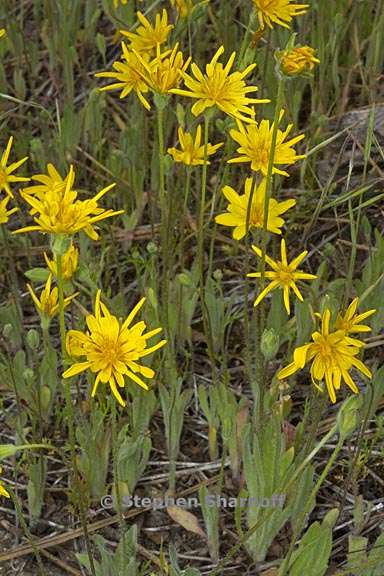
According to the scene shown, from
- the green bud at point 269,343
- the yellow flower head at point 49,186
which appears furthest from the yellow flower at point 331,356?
the yellow flower head at point 49,186

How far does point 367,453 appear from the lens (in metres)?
2.02

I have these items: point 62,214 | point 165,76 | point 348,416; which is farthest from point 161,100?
point 348,416

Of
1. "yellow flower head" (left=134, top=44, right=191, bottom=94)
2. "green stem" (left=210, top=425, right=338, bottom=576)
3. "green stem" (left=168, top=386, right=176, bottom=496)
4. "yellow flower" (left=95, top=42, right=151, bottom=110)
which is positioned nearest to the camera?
"green stem" (left=210, top=425, right=338, bottom=576)

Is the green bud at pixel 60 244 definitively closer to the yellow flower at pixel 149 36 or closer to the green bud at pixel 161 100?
the green bud at pixel 161 100

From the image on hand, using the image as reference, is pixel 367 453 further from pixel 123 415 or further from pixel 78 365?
pixel 78 365

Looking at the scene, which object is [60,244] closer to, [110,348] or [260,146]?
[110,348]

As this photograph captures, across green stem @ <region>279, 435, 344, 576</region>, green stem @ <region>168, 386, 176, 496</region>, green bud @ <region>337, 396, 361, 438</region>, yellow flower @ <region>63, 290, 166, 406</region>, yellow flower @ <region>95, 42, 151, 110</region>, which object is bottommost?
green stem @ <region>168, 386, 176, 496</region>

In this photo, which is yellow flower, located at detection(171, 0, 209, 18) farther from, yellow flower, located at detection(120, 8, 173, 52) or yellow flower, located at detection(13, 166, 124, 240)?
yellow flower, located at detection(13, 166, 124, 240)

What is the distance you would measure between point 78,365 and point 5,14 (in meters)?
1.79

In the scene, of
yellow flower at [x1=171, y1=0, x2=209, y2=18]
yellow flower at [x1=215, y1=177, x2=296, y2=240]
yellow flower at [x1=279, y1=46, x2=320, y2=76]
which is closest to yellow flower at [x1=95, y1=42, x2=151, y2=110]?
yellow flower at [x1=171, y1=0, x2=209, y2=18]

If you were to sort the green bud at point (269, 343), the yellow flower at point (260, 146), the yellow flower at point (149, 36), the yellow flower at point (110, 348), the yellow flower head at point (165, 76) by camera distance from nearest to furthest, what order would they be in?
the yellow flower at point (110, 348), the green bud at point (269, 343), the yellow flower head at point (165, 76), the yellow flower at point (260, 146), the yellow flower at point (149, 36)

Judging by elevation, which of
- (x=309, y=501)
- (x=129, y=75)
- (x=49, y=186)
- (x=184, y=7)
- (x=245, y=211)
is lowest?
(x=309, y=501)

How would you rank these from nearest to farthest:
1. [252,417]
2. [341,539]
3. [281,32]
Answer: [341,539] < [252,417] < [281,32]

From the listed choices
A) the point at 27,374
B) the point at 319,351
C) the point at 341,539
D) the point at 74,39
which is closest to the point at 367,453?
the point at 341,539
